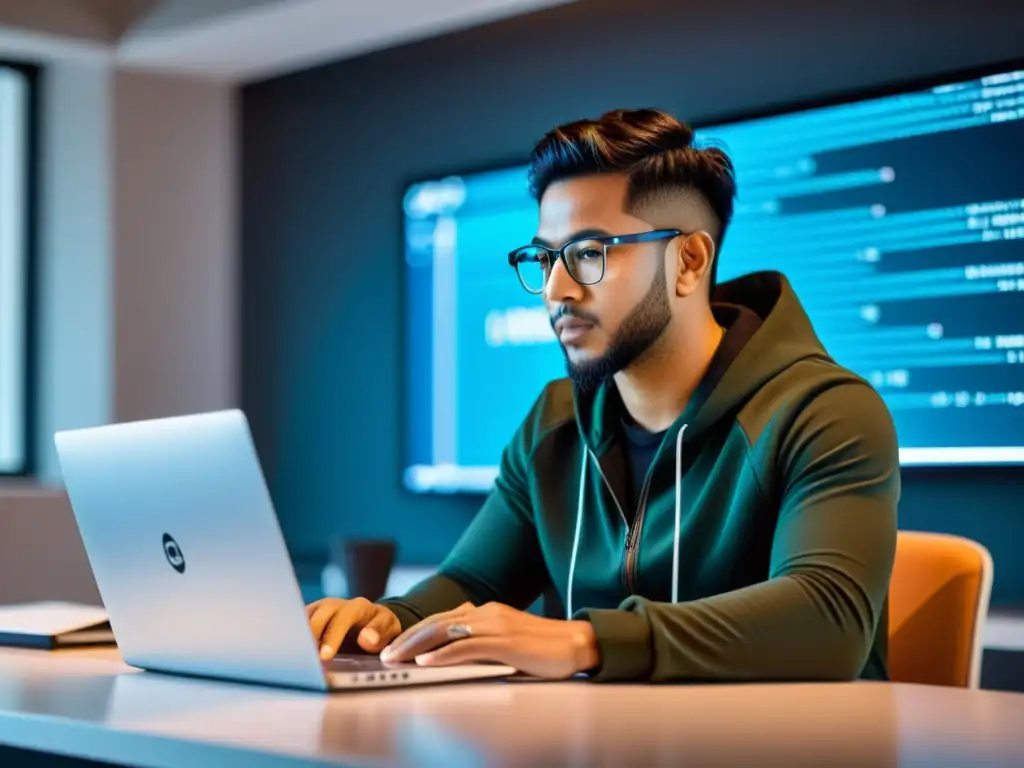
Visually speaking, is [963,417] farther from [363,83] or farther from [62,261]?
[62,261]

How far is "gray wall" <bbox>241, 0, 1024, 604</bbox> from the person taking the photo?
3180 millimetres

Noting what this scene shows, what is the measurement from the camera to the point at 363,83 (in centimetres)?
420

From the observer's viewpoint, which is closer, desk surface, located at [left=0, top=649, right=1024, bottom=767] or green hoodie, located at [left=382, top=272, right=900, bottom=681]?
desk surface, located at [left=0, top=649, right=1024, bottom=767]

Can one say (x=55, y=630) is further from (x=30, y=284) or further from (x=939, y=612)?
(x=30, y=284)

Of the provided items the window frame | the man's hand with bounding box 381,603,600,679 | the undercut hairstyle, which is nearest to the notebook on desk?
the man's hand with bounding box 381,603,600,679

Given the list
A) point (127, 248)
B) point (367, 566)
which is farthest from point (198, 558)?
point (127, 248)

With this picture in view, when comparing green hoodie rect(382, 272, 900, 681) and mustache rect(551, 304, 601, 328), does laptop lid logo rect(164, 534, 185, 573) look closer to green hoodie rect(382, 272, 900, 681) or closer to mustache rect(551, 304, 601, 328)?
green hoodie rect(382, 272, 900, 681)

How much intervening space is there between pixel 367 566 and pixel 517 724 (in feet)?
4.66

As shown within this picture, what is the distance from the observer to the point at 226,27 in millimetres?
3846

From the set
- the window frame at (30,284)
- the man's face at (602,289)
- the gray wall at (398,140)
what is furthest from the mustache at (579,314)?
the window frame at (30,284)

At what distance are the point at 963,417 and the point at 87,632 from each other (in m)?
1.79

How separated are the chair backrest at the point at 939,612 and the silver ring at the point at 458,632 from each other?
0.64m

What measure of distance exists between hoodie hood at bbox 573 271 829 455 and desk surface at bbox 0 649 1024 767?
0.45 m

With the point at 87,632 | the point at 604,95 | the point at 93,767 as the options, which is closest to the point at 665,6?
the point at 604,95
